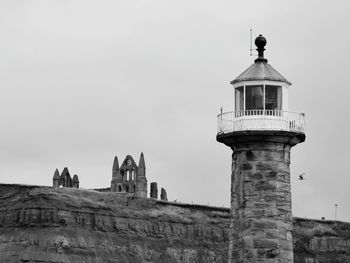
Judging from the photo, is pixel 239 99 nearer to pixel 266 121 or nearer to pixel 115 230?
pixel 266 121

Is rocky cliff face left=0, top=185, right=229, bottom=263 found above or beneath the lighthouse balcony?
above

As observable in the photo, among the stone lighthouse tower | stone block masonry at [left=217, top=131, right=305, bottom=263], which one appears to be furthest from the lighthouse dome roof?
stone block masonry at [left=217, top=131, right=305, bottom=263]

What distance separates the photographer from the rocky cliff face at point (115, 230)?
9419 centimetres

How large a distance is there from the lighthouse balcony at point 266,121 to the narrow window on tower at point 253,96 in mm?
235

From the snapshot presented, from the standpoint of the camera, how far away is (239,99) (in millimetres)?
31625

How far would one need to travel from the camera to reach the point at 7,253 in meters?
91.4

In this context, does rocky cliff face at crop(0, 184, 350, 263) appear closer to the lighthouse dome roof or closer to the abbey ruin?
the abbey ruin

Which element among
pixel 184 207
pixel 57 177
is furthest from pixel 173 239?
pixel 57 177

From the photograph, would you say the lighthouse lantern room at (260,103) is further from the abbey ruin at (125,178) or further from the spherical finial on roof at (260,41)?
the abbey ruin at (125,178)

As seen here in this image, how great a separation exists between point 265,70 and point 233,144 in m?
2.05

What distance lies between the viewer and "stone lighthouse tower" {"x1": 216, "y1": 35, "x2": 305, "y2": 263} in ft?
101

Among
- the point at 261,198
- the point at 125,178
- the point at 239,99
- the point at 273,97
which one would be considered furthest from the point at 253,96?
the point at 125,178

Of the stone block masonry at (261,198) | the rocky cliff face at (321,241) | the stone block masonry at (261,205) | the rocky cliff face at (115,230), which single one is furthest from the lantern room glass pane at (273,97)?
the rocky cliff face at (321,241)

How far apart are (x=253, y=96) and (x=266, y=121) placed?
888 mm
